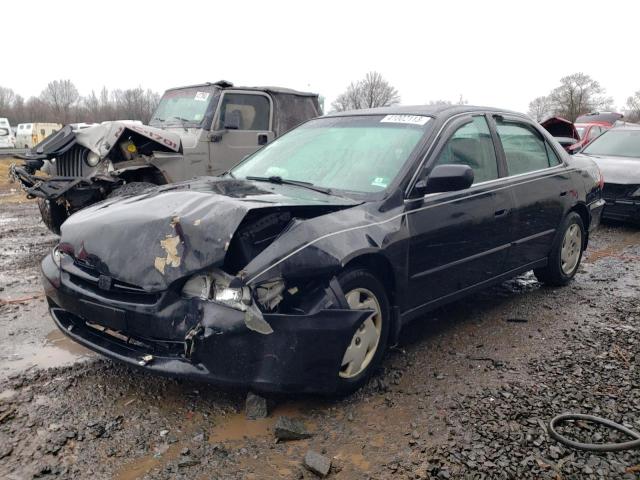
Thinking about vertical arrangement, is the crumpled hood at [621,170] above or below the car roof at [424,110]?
below

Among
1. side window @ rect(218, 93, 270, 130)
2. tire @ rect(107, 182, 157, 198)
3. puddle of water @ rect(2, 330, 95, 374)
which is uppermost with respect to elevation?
side window @ rect(218, 93, 270, 130)

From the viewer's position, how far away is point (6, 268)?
19.5 ft

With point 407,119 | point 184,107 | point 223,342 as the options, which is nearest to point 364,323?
point 223,342

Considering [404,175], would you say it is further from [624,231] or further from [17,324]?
[624,231]

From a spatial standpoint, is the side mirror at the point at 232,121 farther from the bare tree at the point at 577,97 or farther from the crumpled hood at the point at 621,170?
the bare tree at the point at 577,97

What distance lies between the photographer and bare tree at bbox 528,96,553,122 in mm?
51581

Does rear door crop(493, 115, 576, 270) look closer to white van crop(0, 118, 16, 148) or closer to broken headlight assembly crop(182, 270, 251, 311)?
broken headlight assembly crop(182, 270, 251, 311)

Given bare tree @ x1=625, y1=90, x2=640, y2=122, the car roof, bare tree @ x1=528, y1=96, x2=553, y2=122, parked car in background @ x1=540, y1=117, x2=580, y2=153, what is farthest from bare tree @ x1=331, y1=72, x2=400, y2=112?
the car roof

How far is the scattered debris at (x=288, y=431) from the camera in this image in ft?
8.87

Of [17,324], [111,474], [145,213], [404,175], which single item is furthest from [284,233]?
[17,324]

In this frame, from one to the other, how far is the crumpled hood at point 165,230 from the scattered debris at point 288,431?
888mm

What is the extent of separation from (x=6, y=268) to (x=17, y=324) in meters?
1.99

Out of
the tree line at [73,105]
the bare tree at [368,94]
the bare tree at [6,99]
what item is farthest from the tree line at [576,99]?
the bare tree at [6,99]

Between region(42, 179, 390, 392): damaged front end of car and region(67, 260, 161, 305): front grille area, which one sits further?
region(67, 260, 161, 305): front grille area
